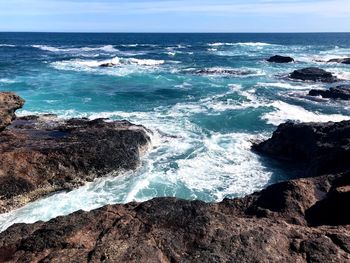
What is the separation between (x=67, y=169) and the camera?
16703 millimetres

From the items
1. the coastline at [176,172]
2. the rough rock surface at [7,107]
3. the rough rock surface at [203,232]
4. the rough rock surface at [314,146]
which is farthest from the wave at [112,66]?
the rough rock surface at [203,232]

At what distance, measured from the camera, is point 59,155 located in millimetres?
16922

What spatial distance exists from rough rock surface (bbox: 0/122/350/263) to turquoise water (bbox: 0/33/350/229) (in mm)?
5882

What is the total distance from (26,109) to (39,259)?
24.4m

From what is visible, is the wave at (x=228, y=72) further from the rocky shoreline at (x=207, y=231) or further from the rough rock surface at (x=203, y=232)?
the rough rock surface at (x=203, y=232)

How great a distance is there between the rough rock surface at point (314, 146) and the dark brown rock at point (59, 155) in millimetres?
6572

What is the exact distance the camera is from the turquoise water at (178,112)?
1647cm

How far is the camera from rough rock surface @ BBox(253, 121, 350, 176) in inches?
601

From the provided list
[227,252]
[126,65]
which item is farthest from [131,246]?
[126,65]

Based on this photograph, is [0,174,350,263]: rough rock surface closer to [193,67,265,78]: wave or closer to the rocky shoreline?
the rocky shoreline

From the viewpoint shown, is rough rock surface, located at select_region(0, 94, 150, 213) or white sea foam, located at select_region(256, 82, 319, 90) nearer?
rough rock surface, located at select_region(0, 94, 150, 213)

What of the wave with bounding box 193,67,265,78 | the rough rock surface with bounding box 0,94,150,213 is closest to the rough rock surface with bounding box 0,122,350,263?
the rough rock surface with bounding box 0,94,150,213

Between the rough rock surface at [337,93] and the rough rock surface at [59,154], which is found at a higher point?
the rough rock surface at [59,154]

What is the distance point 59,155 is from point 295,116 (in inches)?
717
